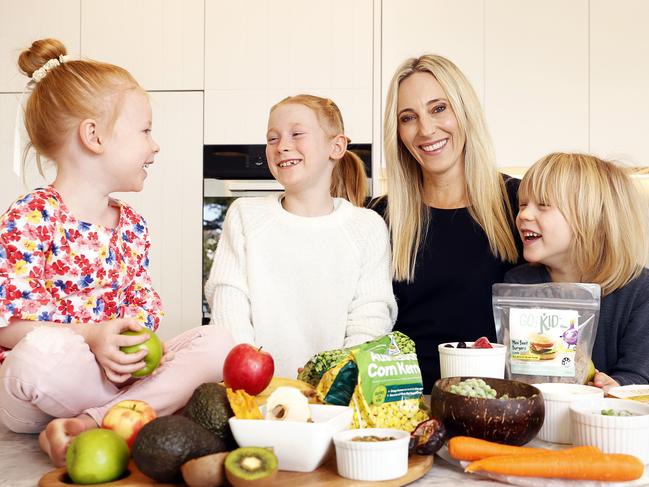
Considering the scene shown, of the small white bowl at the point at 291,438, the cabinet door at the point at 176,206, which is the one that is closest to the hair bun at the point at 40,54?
the small white bowl at the point at 291,438

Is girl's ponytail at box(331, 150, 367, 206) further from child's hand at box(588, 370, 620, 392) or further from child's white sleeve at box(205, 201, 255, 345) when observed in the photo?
child's hand at box(588, 370, 620, 392)

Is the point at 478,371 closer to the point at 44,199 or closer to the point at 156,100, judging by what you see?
the point at 44,199

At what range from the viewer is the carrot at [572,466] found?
925 mm

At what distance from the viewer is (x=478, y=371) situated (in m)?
1.24

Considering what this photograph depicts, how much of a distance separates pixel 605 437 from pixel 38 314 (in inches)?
42.3

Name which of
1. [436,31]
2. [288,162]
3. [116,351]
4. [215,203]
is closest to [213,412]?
[116,351]

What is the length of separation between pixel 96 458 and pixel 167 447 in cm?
11

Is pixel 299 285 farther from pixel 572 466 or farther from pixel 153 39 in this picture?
pixel 153 39

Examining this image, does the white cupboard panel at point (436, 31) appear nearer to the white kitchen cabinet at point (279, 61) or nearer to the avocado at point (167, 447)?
the white kitchen cabinet at point (279, 61)

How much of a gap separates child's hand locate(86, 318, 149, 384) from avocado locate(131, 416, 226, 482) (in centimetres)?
27

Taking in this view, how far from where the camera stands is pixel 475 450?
0.99 meters

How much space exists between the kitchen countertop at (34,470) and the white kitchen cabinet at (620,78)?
2.48 m

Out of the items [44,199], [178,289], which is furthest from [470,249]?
[178,289]

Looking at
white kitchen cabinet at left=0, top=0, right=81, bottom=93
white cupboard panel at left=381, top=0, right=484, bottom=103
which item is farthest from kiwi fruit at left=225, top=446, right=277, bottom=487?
white kitchen cabinet at left=0, top=0, right=81, bottom=93
